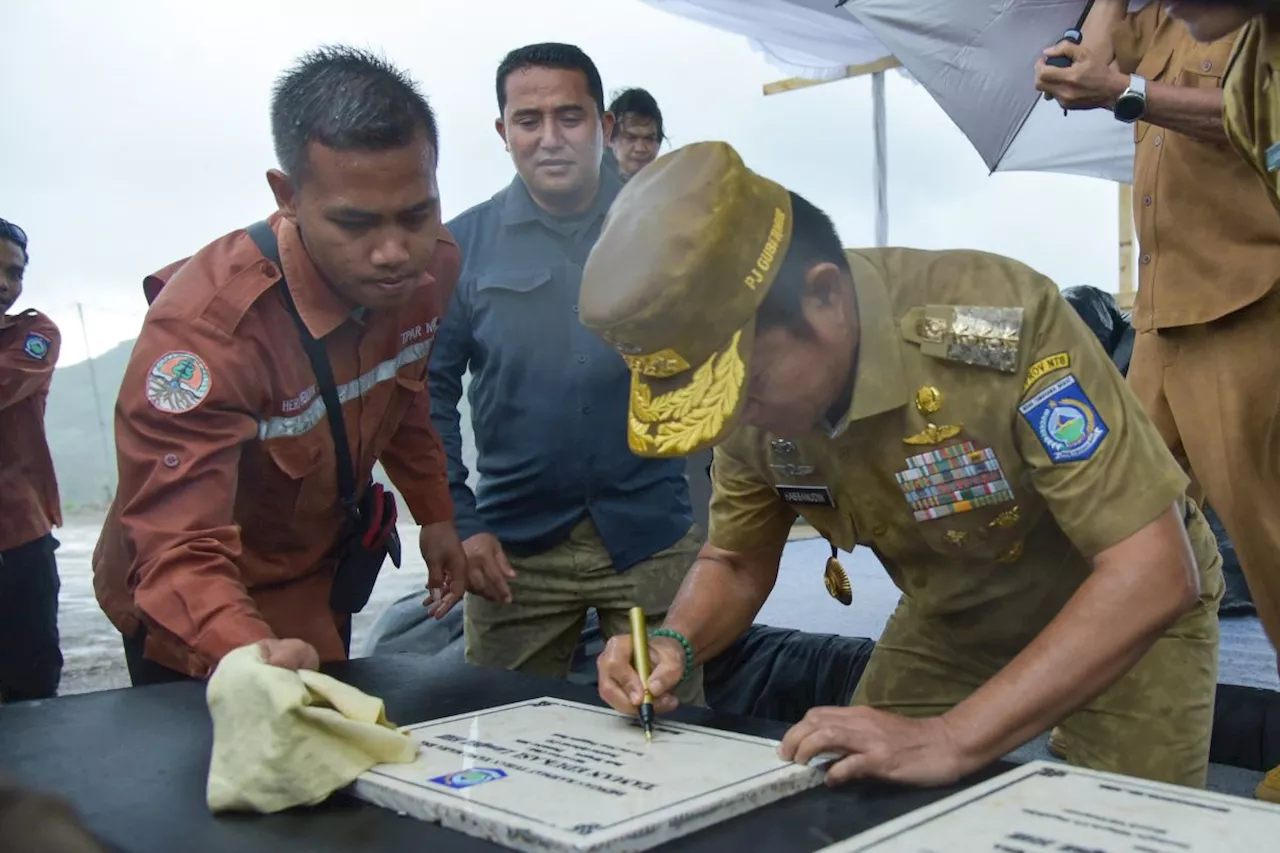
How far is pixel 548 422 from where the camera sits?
228 cm

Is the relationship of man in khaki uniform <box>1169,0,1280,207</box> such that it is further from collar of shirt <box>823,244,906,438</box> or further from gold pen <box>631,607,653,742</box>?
gold pen <box>631,607,653,742</box>

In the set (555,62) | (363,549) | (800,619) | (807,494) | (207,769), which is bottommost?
(800,619)

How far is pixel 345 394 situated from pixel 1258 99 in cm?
132

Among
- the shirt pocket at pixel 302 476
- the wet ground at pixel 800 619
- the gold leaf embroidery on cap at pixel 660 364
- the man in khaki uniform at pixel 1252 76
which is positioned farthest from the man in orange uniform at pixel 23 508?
the man in khaki uniform at pixel 1252 76

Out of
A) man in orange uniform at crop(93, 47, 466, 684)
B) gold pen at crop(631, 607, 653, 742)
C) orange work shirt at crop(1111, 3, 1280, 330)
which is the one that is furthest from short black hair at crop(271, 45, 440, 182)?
orange work shirt at crop(1111, 3, 1280, 330)

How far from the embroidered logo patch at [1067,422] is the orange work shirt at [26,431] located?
2.89 metres

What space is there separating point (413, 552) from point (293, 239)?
5.38 metres

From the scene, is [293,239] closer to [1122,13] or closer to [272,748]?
[272,748]

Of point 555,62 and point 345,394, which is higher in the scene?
point 555,62

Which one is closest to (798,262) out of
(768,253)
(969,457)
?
(768,253)

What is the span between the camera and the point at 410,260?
164 cm

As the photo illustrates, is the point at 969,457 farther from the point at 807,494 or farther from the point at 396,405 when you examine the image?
the point at 396,405

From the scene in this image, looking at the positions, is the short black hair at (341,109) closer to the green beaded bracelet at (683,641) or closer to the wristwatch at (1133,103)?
the green beaded bracelet at (683,641)

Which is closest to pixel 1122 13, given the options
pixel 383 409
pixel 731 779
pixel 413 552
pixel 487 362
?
pixel 487 362
